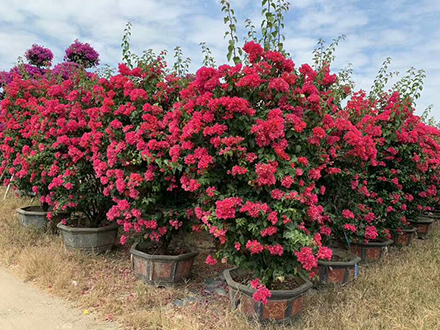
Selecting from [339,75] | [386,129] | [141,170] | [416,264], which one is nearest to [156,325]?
[141,170]

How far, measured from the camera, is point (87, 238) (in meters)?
3.87

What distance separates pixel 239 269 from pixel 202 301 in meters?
0.43

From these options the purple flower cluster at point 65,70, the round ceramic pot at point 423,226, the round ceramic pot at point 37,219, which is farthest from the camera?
the purple flower cluster at point 65,70

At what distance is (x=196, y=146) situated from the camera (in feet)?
8.34

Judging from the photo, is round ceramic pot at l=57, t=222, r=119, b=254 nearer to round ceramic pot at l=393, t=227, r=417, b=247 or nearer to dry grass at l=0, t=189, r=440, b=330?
dry grass at l=0, t=189, r=440, b=330

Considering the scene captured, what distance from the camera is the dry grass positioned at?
243cm

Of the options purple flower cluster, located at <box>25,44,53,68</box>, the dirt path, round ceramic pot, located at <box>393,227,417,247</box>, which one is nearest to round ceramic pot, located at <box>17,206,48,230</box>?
the dirt path

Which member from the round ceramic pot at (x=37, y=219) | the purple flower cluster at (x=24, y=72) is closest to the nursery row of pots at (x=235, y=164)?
the round ceramic pot at (x=37, y=219)

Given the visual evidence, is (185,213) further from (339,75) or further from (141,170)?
(339,75)

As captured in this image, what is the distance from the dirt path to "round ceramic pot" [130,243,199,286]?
65 cm

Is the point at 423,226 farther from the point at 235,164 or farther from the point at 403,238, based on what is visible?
the point at 235,164

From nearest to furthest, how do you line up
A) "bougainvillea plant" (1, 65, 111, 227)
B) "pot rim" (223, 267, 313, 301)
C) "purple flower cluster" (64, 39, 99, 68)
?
"pot rim" (223, 267, 313, 301), "bougainvillea plant" (1, 65, 111, 227), "purple flower cluster" (64, 39, 99, 68)

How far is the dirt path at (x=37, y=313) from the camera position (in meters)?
2.46

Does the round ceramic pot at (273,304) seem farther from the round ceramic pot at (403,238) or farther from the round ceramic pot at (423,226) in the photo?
the round ceramic pot at (423,226)
